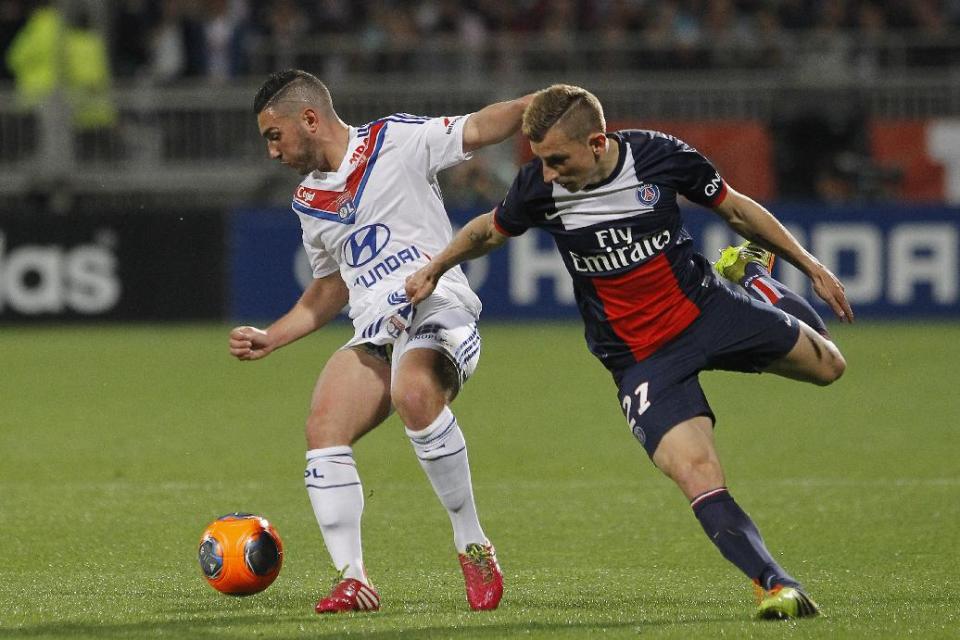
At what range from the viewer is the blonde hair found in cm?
575

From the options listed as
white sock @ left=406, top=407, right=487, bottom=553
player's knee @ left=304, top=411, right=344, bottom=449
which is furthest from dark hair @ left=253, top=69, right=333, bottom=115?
white sock @ left=406, top=407, right=487, bottom=553

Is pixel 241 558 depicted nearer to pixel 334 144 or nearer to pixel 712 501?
pixel 334 144

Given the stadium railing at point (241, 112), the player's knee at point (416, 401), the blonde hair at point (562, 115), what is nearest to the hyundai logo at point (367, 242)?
the player's knee at point (416, 401)

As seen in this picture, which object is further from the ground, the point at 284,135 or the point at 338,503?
the point at 284,135

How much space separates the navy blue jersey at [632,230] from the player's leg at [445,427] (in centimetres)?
51

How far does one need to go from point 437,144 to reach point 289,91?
0.58 m

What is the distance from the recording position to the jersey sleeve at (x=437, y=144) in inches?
255

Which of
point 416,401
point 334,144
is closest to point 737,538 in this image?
point 416,401

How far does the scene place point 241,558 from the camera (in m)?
6.38

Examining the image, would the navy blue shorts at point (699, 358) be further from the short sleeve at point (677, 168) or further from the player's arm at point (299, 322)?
Result: the player's arm at point (299, 322)

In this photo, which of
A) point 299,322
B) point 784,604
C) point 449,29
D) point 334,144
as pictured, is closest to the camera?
point 784,604

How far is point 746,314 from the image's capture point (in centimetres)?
617

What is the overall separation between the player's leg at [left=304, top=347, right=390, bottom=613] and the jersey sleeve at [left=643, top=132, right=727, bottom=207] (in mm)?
1300

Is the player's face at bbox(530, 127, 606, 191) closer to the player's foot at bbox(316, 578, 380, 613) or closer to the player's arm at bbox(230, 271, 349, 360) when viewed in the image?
the player's arm at bbox(230, 271, 349, 360)
